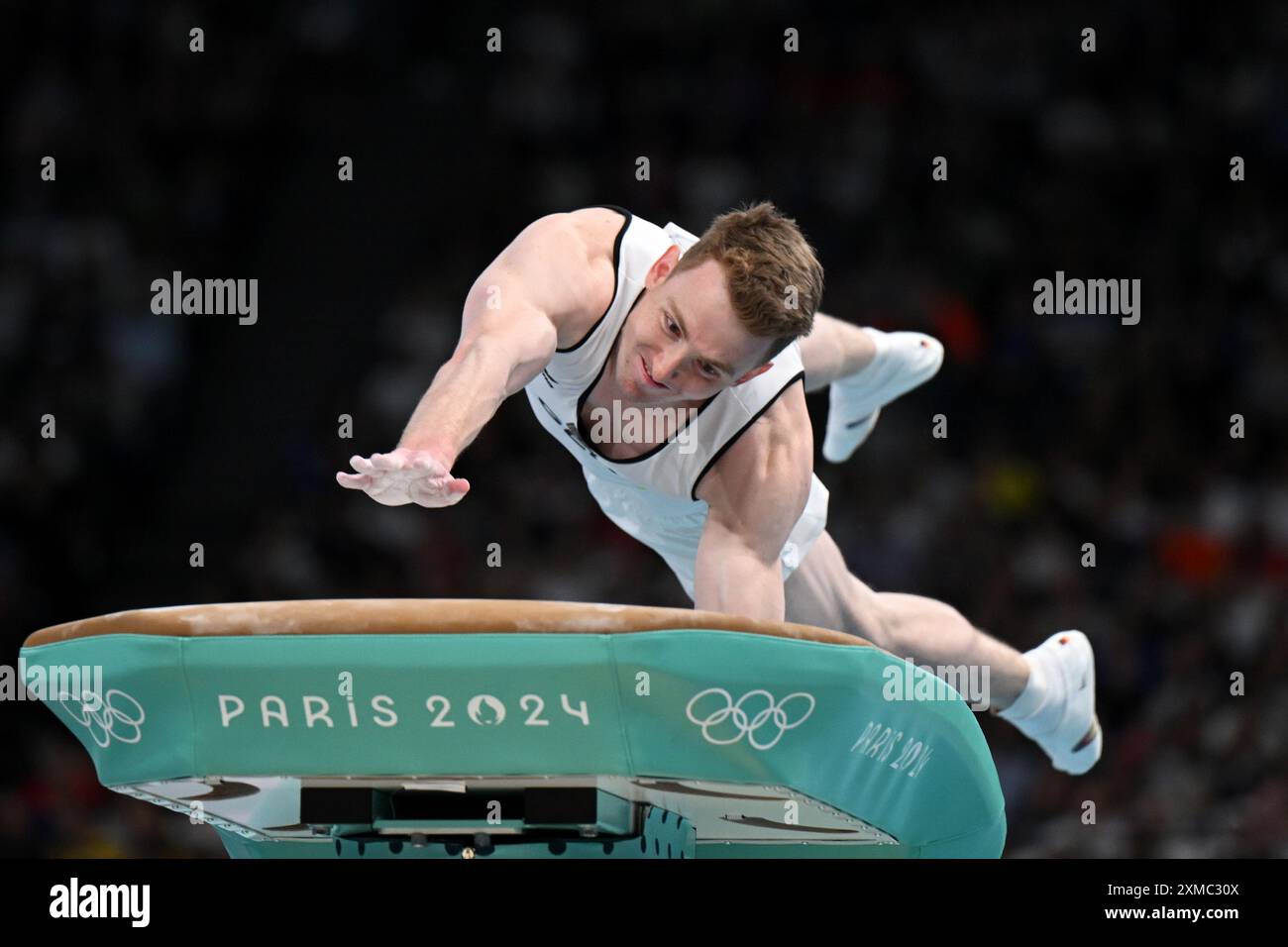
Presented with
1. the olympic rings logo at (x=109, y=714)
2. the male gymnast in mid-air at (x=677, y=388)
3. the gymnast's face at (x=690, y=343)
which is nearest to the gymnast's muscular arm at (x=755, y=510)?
the male gymnast in mid-air at (x=677, y=388)

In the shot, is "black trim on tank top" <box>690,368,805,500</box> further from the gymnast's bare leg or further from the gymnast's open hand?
the gymnast's open hand

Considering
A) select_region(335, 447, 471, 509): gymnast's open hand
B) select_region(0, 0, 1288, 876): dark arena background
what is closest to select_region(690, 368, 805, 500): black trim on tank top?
select_region(335, 447, 471, 509): gymnast's open hand

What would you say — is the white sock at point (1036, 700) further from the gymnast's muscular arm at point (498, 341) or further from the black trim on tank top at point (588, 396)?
the gymnast's muscular arm at point (498, 341)

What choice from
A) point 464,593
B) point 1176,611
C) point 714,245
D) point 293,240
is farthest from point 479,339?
point 293,240

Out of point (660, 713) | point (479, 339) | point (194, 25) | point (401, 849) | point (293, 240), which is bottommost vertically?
point (401, 849)

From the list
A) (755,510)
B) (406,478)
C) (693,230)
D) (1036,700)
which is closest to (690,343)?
(755,510)

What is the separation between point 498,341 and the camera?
2508 millimetres

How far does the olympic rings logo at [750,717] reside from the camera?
2016mm

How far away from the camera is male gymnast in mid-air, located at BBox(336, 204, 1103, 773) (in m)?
2.54

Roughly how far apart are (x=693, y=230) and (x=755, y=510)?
3.68 m

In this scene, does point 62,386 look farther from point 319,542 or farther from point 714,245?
point 714,245

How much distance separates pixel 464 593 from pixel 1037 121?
3388 millimetres

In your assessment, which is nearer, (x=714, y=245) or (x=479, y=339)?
(x=479, y=339)

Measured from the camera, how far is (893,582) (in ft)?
20.2
